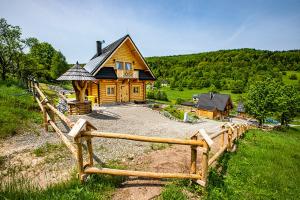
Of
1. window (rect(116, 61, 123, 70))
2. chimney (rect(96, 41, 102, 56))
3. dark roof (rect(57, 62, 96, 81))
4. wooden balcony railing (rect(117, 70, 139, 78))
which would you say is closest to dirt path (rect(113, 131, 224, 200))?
dark roof (rect(57, 62, 96, 81))

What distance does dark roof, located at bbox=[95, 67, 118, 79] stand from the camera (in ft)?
64.5

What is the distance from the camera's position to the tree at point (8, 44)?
19.0m

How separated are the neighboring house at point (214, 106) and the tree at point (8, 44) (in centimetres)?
4252

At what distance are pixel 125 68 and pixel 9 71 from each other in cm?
1386

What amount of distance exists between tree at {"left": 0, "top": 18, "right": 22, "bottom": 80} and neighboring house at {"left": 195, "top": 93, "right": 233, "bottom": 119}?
140 ft

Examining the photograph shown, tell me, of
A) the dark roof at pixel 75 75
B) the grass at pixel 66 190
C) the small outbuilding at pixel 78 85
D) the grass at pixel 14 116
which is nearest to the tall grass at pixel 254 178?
the grass at pixel 66 190

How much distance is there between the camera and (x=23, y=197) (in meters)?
3.41

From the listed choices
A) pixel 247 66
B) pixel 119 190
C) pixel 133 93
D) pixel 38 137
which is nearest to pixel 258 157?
pixel 119 190

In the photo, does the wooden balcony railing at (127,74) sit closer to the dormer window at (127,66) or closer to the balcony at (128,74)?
the balcony at (128,74)

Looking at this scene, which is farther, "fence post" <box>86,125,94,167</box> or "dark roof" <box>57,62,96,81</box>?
"dark roof" <box>57,62,96,81</box>

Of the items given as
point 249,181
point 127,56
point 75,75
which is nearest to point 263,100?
point 127,56

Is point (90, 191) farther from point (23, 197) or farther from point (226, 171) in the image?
point (226, 171)

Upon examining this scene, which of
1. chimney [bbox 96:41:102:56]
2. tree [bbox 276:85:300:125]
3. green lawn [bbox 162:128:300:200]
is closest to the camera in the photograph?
green lawn [bbox 162:128:300:200]

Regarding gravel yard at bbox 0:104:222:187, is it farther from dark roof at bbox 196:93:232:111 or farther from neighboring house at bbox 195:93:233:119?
dark roof at bbox 196:93:232:111
